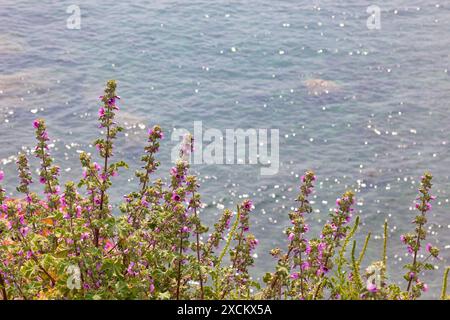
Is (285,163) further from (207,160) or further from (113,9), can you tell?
(113,9)

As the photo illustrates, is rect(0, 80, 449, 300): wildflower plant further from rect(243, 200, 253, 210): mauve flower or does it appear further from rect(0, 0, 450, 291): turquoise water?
rect(0, 0, 450, 291): turquoise water

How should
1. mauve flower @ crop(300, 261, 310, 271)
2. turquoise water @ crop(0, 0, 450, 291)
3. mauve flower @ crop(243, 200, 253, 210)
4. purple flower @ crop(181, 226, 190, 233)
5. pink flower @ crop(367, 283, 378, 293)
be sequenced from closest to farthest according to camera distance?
1. pink flower @ crop(367, 283, 378, 293)
2. purple flower @ crop(181, 226, 190, 233)
3. mauve flower @ crop(300, 261, 310, 271)
4. mauve flower @ crop(243, 200, 253, 210)
5. turquoise water @ crop(0, 0, 450, 291)

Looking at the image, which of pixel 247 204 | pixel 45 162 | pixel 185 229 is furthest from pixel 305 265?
pixel 45 162

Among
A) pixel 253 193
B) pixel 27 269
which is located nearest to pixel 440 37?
pixel 253 193

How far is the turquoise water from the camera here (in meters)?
17.4

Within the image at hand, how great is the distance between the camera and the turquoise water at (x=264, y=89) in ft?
57.1

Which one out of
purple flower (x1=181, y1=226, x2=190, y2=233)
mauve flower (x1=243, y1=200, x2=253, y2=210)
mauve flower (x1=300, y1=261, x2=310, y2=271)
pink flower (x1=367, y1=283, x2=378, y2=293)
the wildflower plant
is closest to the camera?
pink flower (x1=367, y1=283, x2=378, y2=293)

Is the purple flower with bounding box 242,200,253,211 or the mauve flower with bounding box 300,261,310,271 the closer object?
the mauve flower with bounding box 300,261,310,271

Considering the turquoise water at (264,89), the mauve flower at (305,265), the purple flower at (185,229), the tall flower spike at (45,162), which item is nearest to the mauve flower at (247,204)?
the mauve flower at (305,265)

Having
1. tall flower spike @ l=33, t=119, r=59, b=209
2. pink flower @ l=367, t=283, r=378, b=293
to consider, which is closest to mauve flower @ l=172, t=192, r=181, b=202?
tall flower spike @ l=33, t=119, r=59, b=209

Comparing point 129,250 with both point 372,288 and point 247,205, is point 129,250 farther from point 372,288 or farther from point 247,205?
point 372,288

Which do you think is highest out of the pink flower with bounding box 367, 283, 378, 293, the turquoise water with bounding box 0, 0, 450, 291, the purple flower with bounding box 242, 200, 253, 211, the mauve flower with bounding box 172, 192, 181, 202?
the turquoise water with bounding box 0, 0, 450, 291

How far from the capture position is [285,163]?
1830 cm

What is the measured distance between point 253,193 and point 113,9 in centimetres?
1173
